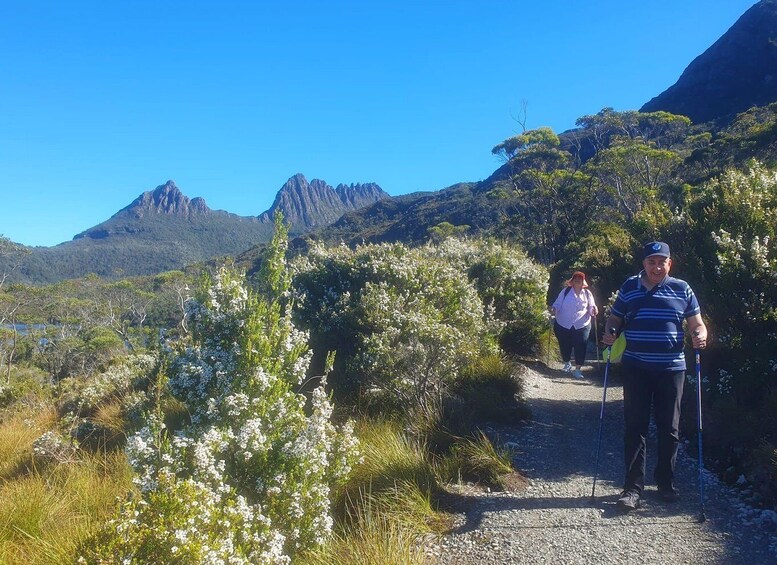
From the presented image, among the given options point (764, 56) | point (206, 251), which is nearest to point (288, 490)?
point (764, 56)

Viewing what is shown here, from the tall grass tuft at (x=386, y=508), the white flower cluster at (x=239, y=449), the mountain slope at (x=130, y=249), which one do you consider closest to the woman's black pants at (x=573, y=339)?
the tall grass tuft at (x=386, y=508)

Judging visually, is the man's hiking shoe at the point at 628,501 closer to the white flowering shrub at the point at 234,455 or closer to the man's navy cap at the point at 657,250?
the man's navy cap at the point at 657,250

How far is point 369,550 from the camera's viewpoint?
3.61 metres

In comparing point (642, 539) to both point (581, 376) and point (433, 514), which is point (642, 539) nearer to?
point (433, 514)

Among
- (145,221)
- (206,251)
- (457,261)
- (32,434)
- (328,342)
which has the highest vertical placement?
(145,221)

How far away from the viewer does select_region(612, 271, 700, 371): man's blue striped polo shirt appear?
13.7ft

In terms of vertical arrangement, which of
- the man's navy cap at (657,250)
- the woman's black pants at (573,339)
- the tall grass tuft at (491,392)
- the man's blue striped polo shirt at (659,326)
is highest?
the man's navy cap at (657,250)

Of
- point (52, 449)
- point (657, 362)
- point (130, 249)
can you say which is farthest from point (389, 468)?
point (130, 249)

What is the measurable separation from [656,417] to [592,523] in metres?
0.92

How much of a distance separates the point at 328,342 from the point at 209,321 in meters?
3.17

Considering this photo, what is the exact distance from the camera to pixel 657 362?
13.7 feet

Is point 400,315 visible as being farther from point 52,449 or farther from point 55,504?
point 52,449

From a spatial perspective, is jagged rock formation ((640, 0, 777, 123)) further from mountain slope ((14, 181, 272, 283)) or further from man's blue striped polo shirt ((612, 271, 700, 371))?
mountain slope ((14, 181, 272, 283))

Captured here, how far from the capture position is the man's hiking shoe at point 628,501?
415 centimetres
